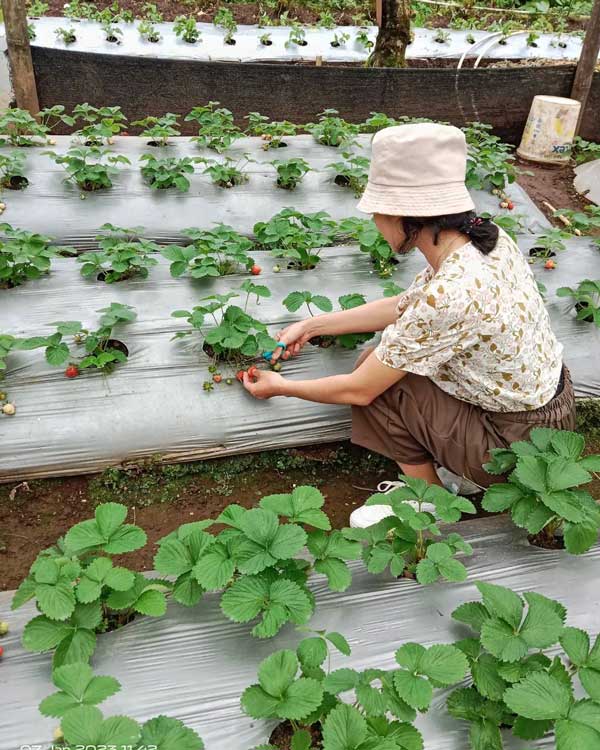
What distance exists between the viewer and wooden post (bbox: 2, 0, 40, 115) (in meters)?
4.29

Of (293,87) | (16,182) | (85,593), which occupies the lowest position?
(85,593)

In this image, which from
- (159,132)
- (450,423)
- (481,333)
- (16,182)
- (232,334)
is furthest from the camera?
(159,132)

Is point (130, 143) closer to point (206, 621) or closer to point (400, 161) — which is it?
point (400, 161)

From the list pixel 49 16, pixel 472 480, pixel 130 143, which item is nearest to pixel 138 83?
pixel 130 143

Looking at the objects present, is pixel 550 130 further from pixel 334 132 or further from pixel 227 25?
pixel 227 25

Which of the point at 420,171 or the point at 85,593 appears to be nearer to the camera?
the point at 85,593

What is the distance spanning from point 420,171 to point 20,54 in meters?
4.17

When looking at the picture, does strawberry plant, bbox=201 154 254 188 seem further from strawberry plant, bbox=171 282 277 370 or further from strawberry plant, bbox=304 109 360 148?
strawberry plant, bbox=171 282 277 370

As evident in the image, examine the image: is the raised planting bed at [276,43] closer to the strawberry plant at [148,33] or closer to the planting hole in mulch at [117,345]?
the strawberry plant at [148,33]

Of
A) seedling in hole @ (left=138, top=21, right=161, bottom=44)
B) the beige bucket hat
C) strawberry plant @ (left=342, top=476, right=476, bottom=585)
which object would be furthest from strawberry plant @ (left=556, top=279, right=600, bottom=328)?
seedling in hole @ (left=138, top=21, right=161, bottom=44)

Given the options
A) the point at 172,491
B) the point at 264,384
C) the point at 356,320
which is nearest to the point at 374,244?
the point at 356,320

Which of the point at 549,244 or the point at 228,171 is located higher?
the point at 228,171

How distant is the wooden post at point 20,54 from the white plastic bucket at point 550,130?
4.26 meters

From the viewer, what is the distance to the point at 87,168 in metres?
3.60
